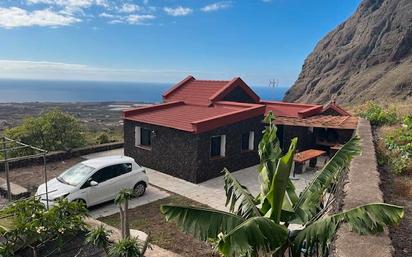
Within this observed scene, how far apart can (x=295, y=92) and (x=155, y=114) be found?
8137 centimetres

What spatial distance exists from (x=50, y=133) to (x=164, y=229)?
537 inches

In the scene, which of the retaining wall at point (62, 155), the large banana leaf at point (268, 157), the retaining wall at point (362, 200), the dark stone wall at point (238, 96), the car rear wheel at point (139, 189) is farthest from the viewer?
the dark stone wall at point (238, 96)

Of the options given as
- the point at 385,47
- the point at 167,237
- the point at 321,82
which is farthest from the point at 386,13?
the point at 167,237

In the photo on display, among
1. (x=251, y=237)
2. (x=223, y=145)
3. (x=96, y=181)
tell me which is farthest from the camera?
(x=223, y=145)

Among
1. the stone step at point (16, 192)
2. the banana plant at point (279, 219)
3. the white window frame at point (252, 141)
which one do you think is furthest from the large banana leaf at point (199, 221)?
the white window frame at point (252, 141)

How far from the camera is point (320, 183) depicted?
6.45 meters

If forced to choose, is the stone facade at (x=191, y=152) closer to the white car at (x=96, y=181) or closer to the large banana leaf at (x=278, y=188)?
the white car at (x=96, y=181)

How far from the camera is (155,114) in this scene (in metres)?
19.0

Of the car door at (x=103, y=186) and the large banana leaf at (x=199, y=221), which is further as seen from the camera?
the car door at (x=103, y=186)

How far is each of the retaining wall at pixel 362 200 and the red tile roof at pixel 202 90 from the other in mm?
11216

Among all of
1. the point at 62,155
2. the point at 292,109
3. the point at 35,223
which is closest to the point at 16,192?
the point at 62,155

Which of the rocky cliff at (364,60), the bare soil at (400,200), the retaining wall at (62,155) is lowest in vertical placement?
the retaining wall at (62,155)

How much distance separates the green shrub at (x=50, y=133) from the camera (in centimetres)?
2117

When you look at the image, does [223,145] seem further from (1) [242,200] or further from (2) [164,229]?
(1) [242,200]
